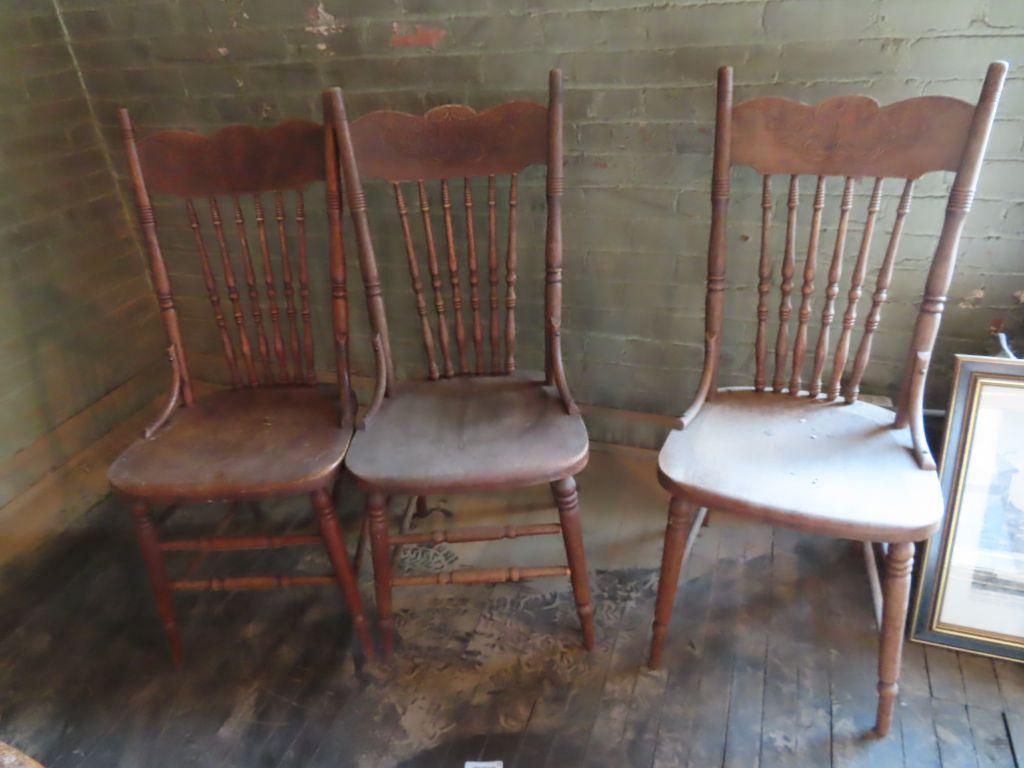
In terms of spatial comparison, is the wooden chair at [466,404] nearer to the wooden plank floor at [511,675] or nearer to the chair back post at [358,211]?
the chair back post at [358,211]

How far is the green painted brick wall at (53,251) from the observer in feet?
6.91

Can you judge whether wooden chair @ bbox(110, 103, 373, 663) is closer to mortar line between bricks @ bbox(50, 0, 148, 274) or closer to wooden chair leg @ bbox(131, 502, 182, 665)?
wooden chair leg @ bbox(131, 502, 182, 665)

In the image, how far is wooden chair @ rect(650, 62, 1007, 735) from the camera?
134cm

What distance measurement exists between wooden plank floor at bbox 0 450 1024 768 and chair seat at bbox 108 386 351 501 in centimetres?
51

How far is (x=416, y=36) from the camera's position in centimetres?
188

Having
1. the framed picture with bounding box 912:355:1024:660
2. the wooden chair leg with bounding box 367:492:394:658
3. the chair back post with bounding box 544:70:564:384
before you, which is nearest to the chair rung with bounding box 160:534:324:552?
the wooden chair leg with bounding box 367:492:394:658

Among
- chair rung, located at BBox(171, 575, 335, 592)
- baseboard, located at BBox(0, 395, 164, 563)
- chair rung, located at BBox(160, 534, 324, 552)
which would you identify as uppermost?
chair rung, located at BBox(160, 534, 324, 552)

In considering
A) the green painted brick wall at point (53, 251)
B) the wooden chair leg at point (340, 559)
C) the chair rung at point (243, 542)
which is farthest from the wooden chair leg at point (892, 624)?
the green painted brick wall at point (53, 251)

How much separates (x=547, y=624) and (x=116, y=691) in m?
1.02

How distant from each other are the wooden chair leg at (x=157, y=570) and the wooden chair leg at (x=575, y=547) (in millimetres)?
896

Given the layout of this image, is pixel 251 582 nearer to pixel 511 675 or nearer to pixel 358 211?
pixel 511 675

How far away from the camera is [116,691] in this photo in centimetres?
171

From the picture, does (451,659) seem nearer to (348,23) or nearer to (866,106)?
(866,106)

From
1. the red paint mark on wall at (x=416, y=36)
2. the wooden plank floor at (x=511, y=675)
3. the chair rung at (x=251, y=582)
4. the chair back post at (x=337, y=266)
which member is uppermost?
the red paint mark on wall at (x=416, y=36)
